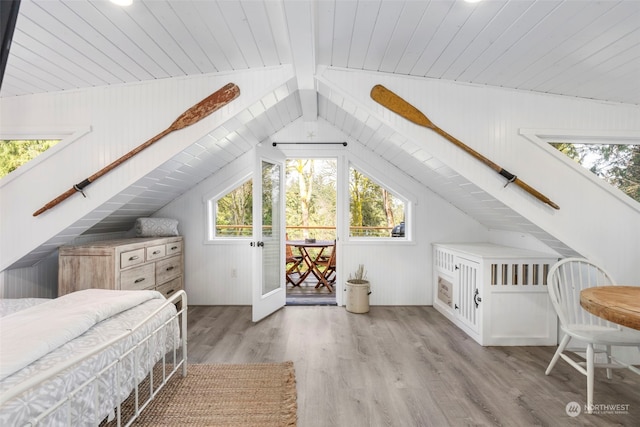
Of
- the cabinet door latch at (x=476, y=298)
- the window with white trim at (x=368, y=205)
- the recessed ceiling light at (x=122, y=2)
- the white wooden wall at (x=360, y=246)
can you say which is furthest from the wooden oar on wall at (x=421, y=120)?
the window with white trim at (x=368, y=205)

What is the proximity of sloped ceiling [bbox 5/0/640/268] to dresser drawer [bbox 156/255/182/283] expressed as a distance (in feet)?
3.04

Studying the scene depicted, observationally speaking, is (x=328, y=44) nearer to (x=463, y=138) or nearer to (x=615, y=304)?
(x=463, y=138)

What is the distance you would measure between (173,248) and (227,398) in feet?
7.37

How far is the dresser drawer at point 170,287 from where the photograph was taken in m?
3.60

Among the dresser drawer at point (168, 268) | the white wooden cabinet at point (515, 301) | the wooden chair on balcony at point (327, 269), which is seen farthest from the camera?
the wooden chair on balcony at point (327, 269)

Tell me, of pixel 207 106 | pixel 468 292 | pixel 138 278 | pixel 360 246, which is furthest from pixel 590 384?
pixel 138 278

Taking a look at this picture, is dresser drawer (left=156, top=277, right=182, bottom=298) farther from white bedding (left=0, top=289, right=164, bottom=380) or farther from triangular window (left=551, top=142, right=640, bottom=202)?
triangular window (left=551, top=142, right=640, bottom=202)

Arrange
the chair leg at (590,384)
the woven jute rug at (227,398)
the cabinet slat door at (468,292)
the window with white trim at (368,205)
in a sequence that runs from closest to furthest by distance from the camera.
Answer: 1. the woven jute rug at (227,398)
2. the chair leg at (590,384)
3. the cabinet slat door at (468,292)
4. the window with white trim at (368,205)

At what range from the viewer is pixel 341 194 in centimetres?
417

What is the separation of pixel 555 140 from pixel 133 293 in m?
3.38

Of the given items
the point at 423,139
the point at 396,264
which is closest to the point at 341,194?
the point at 396,264

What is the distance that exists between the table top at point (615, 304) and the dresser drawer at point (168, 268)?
3.64 metres

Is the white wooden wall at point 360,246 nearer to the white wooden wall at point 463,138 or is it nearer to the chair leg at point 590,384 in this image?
the white wooden wall at point 463,138

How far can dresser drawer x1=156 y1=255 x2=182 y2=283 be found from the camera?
3.54 meters
